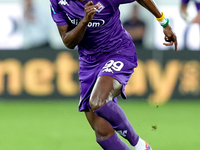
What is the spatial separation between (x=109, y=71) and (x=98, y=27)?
Result: 0.54 meters

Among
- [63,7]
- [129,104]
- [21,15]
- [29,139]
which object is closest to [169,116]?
[129,104]

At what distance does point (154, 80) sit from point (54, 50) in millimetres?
2416

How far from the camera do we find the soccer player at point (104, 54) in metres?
4.68

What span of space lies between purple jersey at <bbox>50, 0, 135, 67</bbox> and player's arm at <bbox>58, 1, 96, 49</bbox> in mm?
99

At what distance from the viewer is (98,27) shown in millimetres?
5055

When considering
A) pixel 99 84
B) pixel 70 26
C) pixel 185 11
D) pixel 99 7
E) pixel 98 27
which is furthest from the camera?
pixel 185 11

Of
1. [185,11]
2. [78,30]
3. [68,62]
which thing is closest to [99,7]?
[78,30]

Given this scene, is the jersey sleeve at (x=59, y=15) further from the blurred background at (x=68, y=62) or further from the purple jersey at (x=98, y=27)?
the blurred background at (x=68, y=62)

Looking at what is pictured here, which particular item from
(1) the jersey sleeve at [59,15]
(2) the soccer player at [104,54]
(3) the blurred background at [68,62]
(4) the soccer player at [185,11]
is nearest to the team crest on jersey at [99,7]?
(2) the soccer player at [104,54]

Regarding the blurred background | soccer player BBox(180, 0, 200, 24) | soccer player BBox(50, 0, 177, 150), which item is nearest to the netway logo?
soccer player BBox(50, 0, 177, 150)

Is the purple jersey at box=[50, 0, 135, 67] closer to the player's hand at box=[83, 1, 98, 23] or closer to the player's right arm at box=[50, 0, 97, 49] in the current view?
the player's right arm at box=[50, 0, 97, 49]

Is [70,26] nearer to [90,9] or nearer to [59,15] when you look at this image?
[59,15]

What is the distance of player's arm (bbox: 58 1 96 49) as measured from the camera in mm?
4492

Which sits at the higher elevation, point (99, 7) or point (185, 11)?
point (99, 7)
